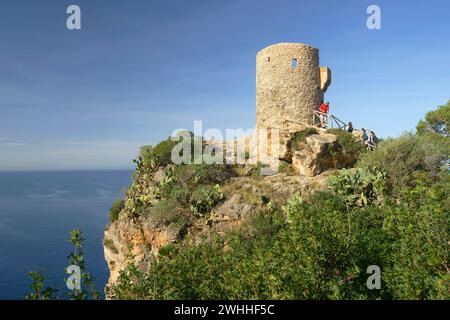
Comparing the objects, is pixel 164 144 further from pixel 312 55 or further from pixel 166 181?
pixel 312 55

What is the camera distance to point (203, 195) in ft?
54.2

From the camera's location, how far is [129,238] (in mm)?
17797

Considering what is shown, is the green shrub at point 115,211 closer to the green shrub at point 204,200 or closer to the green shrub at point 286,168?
the green shrub at point 204,200

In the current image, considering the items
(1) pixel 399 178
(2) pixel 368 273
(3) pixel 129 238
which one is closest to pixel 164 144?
(3) pixel 129 238

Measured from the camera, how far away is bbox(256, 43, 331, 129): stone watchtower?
2112 cm

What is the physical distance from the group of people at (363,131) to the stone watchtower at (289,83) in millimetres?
565

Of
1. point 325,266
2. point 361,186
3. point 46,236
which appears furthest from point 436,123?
point 46,236

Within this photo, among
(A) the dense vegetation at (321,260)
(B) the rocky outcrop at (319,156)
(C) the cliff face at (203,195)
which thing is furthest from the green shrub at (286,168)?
(A) the dense vegetation at (321,260)

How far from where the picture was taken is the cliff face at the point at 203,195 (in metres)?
15.7

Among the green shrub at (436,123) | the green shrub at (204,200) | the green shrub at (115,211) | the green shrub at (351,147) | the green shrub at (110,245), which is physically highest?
the green shrub at (436,123)

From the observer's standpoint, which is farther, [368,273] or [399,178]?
[399,178]

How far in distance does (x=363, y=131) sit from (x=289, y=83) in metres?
5.78

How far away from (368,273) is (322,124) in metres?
14.8

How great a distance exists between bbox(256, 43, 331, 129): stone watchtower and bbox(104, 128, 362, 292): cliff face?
7.42 feet
